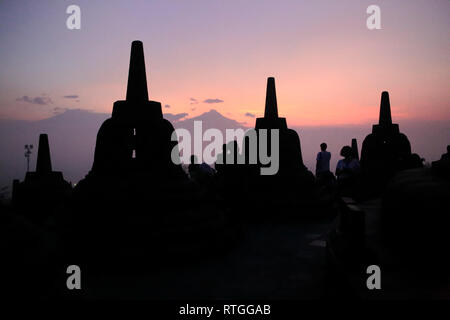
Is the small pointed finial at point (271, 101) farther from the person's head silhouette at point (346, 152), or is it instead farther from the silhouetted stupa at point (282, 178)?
the person's head silhouette at point (346, 152)

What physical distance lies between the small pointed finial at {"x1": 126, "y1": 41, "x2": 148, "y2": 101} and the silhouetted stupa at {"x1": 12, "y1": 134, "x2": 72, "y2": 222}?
6.53m

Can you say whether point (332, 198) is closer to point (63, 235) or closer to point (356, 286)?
point (356, 286)

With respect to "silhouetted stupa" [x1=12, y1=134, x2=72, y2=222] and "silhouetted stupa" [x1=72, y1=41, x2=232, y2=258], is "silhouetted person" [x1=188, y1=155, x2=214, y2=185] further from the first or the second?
"silhouetted stupa" [x1=12, y1=134, x2=72, y2=222]

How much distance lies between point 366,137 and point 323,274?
9925 millimetres

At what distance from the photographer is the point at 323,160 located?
11.8 m

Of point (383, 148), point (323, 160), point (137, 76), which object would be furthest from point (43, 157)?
point (383, 148)

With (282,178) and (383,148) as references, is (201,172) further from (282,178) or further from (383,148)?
(383,148)

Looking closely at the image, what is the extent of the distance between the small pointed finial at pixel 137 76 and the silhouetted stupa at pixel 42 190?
6.53 meters

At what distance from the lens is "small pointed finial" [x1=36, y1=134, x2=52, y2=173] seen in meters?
12.2

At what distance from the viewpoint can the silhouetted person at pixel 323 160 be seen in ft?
38.3

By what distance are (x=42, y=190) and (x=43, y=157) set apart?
1.32 meters

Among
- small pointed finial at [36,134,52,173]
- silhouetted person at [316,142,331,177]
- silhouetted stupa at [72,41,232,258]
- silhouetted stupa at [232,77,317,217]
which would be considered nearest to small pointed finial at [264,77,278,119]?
silhouetted stupa at [232,77,317,217]

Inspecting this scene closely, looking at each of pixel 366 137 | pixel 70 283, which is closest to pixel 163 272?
pixel 70 283

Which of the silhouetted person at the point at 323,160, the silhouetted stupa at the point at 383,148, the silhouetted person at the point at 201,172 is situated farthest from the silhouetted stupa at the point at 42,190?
the silhouetted stupa at the point at 383,148
